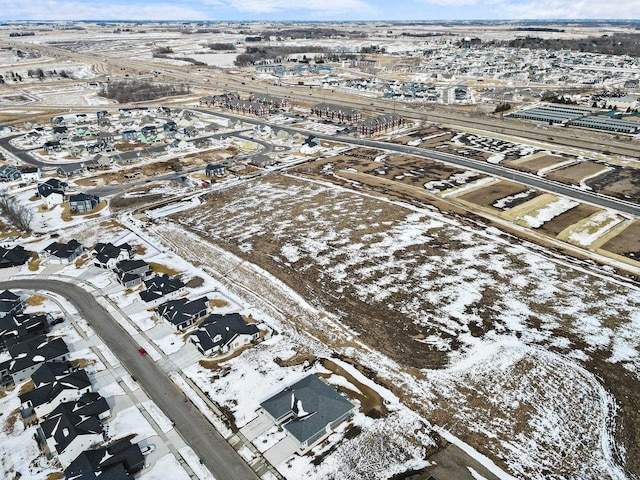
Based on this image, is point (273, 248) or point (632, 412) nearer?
point (632, 412)

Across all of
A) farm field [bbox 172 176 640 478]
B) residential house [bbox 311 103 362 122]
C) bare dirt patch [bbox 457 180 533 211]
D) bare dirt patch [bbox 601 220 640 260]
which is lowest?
farm field [bbox 172 176 640 478]

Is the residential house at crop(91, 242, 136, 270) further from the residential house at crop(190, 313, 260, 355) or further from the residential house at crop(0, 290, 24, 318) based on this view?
the residential house at crop(190, 313, 260, 355)

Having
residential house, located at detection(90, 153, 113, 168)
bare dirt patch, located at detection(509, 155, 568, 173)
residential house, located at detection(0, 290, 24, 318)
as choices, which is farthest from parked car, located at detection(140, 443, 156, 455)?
bare dirt patch, located at detection(509, 155, 568, 173)

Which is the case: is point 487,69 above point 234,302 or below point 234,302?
above

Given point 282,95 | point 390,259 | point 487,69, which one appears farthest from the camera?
A: point 487,69

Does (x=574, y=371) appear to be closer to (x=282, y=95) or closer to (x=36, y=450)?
(x=36, y=450)

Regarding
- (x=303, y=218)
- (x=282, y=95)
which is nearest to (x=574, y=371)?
(x=303, y=218)

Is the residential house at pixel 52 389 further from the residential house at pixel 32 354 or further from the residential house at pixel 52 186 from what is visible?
the residential house at pixel 52 186

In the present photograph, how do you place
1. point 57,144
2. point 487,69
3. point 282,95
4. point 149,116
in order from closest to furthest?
point 57,144 < point 149,116 < point 282,95 < point 487,69
